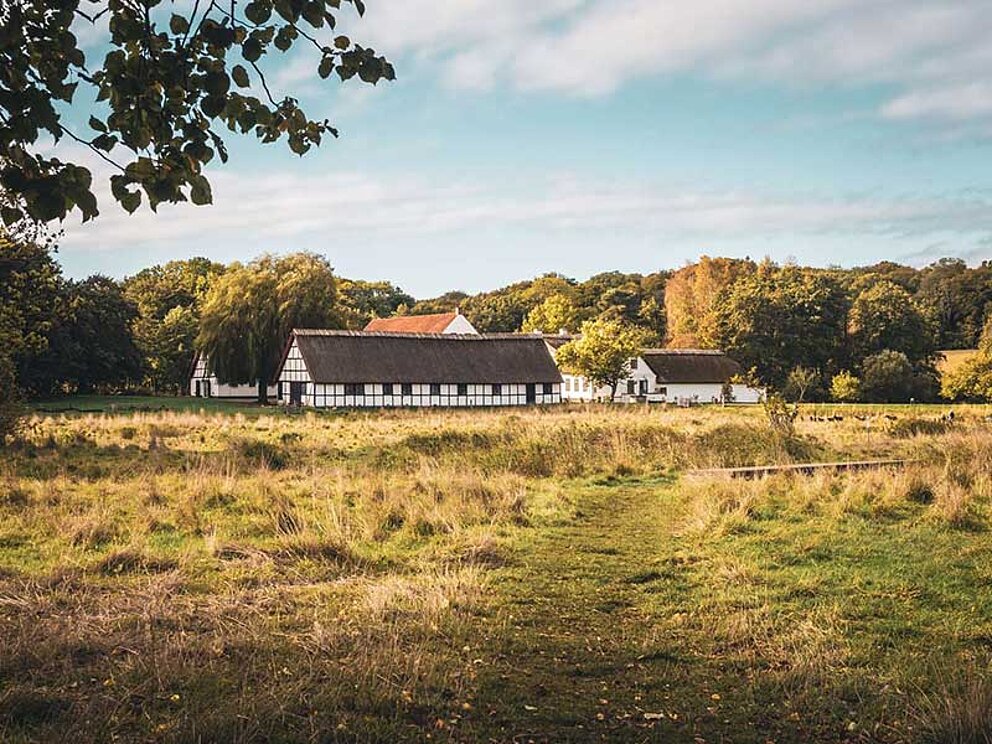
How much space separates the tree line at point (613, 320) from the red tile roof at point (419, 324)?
4501 mm

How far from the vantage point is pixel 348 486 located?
1525 centimetres

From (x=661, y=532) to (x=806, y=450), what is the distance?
1117 cm

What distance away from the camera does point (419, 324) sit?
8031 centimetres

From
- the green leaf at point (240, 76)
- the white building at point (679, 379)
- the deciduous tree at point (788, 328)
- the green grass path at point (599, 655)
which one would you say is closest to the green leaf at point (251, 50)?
the green leaf at point (240, 76)

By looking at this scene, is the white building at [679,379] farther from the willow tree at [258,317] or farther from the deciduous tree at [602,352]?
the willow tree at [258,317]

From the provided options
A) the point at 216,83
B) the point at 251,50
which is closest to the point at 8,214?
the point at 216,83


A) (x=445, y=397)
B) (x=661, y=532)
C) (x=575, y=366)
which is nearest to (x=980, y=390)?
(x=575, y=366)

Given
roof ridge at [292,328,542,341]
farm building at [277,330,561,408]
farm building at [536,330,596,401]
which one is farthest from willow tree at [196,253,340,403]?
farm building at [536,330,596,401]

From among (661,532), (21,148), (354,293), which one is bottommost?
(661,532)

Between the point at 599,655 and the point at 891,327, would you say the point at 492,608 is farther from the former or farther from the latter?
the point at 891,327

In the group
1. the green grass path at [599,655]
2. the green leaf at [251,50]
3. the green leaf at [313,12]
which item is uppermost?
the green leaf at [313,12]

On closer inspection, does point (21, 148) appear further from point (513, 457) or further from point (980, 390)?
point (980, 390)

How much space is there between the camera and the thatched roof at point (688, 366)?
7188cm

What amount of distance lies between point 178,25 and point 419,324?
7491 centimetres
